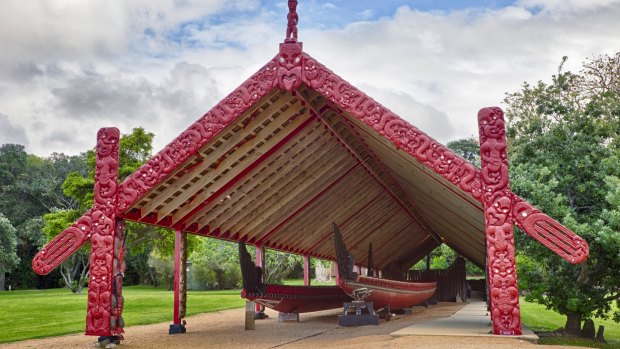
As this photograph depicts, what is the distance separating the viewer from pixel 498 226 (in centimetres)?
851

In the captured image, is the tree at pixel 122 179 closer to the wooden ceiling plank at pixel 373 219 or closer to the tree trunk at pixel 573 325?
the wooden ceiling plank at pixel 373 219

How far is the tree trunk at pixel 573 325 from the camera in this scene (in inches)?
507

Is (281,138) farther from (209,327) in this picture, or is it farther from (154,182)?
(209,327)

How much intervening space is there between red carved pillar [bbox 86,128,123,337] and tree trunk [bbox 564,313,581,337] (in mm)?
9755

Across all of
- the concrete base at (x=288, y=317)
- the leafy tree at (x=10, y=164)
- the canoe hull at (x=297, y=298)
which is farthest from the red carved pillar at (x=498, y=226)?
the leafy tree at (x=10, y=164)

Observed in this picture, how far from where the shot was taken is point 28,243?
143 ft

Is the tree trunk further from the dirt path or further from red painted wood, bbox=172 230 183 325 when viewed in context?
red painted wood, bbox=172 230 183 325

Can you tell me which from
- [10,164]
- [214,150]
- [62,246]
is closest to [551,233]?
[214,150]

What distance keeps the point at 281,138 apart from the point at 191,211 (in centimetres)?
263

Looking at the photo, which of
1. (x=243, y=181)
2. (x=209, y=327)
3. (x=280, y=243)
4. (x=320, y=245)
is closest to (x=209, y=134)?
(x=243, y=181)

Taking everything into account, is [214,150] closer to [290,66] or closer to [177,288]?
[290,66]

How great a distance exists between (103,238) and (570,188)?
9.61 metres

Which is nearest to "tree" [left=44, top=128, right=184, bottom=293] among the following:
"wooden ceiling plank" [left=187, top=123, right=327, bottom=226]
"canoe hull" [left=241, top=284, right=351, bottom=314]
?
"canoe hull" [left=241, top=284, right=351, bottom=314]

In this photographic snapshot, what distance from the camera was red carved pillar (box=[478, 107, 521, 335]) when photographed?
8.31 m
